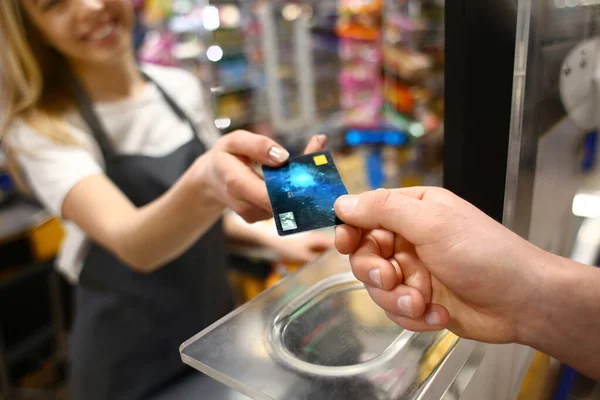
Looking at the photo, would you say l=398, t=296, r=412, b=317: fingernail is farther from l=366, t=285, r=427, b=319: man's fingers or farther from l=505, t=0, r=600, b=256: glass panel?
l=505, t=0, r=600, b=256: glass panel

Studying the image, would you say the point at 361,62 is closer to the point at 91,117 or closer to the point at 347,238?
the point at 91,117

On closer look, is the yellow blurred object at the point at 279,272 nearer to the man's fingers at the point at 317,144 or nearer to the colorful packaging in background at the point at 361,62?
the man's fingers at the point at 317,144

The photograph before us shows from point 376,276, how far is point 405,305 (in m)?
0.04

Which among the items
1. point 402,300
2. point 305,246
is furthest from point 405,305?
point 305,246

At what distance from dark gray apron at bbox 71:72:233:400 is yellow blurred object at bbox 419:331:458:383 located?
73 centimetres

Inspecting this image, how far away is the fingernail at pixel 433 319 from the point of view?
19.3 inches

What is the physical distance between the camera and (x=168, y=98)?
4.02 feet

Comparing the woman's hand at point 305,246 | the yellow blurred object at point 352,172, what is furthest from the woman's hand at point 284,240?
the yellow blurred object at point 352,172


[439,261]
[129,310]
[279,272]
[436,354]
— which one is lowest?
[279,272]

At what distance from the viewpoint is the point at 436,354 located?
0.51m

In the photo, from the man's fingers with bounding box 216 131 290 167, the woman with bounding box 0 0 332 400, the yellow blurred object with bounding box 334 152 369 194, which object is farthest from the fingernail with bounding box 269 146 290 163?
the yellow blurred object with bounding box 334 152 369 194

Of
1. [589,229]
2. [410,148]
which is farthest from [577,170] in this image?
[410,148]

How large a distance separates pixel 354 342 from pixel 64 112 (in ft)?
2.77

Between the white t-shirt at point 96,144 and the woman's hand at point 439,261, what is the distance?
67 cm
